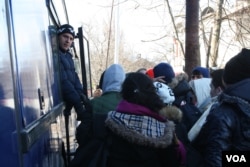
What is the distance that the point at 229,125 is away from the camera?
8.95ft

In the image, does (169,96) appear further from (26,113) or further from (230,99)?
(26,113)

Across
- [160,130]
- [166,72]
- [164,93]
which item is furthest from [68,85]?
[160,130]

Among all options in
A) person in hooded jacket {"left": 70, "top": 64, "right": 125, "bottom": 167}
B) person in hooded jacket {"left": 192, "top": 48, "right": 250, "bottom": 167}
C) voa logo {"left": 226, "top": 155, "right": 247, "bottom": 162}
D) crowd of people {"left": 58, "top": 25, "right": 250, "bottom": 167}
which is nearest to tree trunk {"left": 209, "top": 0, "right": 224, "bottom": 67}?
person in hooded jacket {"left": 70, "top": 64, "right": 125, "bottom": 167}

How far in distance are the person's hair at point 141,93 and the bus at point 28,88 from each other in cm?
68

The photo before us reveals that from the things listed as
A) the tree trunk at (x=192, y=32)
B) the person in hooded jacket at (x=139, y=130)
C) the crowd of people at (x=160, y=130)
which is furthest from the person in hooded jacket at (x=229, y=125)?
the tree trunk at (x=192, y=32)

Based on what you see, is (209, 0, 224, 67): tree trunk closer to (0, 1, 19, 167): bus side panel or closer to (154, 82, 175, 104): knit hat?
(154, 82, 175, 104): knit hat

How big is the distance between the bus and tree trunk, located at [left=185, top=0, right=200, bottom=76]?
5325mm

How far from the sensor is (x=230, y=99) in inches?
111

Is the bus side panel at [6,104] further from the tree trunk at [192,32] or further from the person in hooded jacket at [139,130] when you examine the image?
the tree trunk at [192,32]

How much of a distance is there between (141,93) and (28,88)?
77 centimetres

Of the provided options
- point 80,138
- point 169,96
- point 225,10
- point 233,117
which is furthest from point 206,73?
point 225,10

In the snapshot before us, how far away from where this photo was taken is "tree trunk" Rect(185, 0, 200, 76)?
9.69 metres

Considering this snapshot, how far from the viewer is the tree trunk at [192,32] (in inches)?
381

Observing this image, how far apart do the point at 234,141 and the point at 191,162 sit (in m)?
0.51
